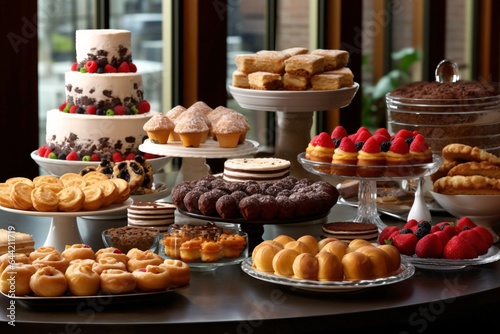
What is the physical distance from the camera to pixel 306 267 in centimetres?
232

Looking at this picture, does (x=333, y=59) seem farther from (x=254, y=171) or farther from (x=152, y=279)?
(x=152, y=279)

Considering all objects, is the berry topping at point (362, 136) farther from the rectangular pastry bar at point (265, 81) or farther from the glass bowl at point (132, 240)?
the glass bowl at point (132, 240)

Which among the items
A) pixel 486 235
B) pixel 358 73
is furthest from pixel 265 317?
pixel 358 73

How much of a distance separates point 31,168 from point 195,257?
2.51 metres

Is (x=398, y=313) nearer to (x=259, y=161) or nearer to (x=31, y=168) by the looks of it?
(x=259, y=161)

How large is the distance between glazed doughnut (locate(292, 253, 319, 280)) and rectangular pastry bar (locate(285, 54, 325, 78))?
1267 millimetres

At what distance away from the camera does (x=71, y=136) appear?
356 cm

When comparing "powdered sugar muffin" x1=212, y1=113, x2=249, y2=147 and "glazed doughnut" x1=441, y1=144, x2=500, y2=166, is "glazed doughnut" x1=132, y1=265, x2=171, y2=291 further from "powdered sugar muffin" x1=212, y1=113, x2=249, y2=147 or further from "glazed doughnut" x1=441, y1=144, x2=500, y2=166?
"glazed doughnut" x1=441, y1=144, x2=500, y2=166

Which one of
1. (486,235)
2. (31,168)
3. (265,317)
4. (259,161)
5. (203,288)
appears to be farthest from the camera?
(31,168)

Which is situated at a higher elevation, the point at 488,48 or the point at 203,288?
the point at 488,48

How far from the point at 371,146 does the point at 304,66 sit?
642mm

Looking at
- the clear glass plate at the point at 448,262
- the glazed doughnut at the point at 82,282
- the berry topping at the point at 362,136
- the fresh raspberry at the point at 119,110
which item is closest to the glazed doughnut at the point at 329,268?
the clear glass plate at the point at 448,262

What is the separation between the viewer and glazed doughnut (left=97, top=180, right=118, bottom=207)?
2.75 metres

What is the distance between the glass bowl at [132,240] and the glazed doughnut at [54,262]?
0.33 m
